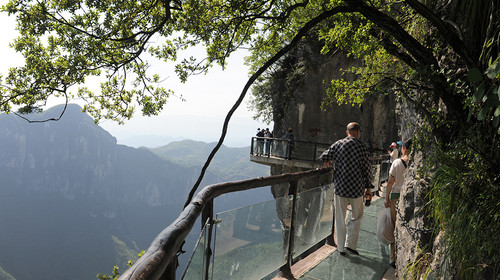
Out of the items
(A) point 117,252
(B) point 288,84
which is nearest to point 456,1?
(B) point 288,84

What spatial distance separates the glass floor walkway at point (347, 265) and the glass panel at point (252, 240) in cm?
42

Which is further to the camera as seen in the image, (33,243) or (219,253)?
(33,243)

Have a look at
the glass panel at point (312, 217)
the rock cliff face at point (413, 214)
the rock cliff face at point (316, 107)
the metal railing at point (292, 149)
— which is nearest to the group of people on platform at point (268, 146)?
the metal railing at point (292, 149)

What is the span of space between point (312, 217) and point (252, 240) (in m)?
1.54

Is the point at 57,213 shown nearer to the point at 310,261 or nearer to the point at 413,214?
the point at 310,261

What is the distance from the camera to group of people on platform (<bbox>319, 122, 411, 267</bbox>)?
4.20 meters

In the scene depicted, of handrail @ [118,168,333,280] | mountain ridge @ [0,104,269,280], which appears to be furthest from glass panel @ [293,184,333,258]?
mountain ridge @ [0,104,269,280]

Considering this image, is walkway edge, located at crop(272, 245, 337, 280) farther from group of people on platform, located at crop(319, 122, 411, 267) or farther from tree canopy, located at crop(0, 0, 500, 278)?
tree canopy, located at crop(0, 0, 500, 278)

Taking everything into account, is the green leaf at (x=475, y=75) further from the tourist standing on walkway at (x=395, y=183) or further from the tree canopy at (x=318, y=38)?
the tourist standing on walkway at (x=395, y=183)

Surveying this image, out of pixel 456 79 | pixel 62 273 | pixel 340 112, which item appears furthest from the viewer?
pixel 62 273

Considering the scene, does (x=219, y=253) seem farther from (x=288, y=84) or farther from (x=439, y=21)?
(x=288, y=84)

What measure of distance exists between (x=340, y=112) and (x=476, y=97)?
2249 cm

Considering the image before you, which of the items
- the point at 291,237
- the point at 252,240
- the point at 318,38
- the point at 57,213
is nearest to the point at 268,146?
the point at 318,38

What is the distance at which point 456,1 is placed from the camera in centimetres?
299
